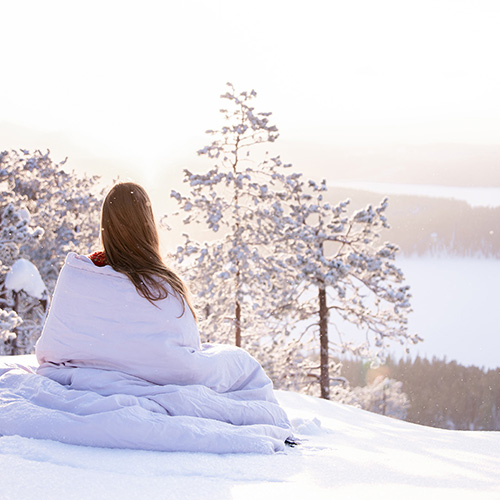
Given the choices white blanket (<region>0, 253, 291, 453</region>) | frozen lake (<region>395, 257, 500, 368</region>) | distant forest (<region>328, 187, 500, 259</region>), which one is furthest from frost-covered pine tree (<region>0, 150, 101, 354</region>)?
distant forest (<region>328, 187, 500, 259</region>)

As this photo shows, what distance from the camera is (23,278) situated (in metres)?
12.2

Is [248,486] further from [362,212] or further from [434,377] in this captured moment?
[434,377]

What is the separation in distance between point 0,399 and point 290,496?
164 cm

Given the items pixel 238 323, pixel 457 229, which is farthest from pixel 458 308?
pixel 238 323

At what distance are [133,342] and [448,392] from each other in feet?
170

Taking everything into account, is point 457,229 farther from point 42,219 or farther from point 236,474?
point 236,474

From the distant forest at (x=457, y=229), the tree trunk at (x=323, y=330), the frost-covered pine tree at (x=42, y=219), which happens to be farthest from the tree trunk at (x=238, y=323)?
the distant forest at (x=457, y=229)

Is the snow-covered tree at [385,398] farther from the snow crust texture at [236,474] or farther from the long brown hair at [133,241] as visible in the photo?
the long brown hair at [133,241]

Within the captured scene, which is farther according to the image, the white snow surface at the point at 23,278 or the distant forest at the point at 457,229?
the distant forest at the point at 457,229

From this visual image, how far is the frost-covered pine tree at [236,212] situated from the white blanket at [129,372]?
33.1 ft

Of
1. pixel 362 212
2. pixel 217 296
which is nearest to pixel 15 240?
pixel 217 296

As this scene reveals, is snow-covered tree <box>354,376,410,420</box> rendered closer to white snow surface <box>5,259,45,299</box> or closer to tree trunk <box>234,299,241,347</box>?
tree trunk <box>234,299,241,347</box>

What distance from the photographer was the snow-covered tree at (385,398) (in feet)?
120

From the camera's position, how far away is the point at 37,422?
2.53 m
